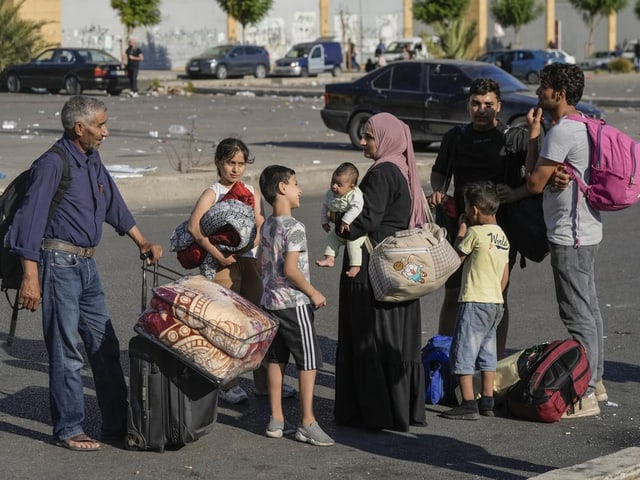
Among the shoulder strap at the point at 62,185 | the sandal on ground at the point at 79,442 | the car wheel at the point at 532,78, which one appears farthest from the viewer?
the car wheel at the point at 532,78

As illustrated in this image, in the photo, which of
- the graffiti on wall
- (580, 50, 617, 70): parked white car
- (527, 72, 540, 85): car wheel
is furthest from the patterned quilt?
(580, 50, 617, 70): parked white car

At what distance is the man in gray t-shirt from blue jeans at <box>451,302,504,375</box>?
0.42 m

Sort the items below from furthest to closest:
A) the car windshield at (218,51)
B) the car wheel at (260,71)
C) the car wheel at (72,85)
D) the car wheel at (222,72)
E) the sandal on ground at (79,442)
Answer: the car wheel at (260,71), the car windshield at (218,51), the car wheel at (222,72), the car wheel at (72,85), the sandal on ground at (79,442)

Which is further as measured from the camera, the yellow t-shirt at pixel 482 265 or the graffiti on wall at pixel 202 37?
the graffiti on wall at pixel 202 37

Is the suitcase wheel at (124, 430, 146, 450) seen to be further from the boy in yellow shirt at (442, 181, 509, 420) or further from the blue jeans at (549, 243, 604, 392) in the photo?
the blue jeans at (549, 243, 604, 392)

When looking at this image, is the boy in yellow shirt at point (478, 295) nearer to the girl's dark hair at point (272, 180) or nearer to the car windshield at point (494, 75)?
the girl's dark hair at point (272, 180)

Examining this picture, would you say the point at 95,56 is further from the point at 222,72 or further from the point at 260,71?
the point at 260,71

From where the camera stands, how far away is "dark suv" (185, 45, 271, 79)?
5138cm

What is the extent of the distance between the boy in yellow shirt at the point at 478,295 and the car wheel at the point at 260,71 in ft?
155

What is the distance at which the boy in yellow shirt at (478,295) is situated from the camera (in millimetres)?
6363

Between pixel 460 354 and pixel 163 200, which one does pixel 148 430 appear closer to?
pixel 460 354

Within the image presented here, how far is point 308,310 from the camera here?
235 inches

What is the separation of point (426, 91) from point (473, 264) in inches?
580

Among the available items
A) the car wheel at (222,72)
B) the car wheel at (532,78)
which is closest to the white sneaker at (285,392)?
the car wheel at (222,72)
